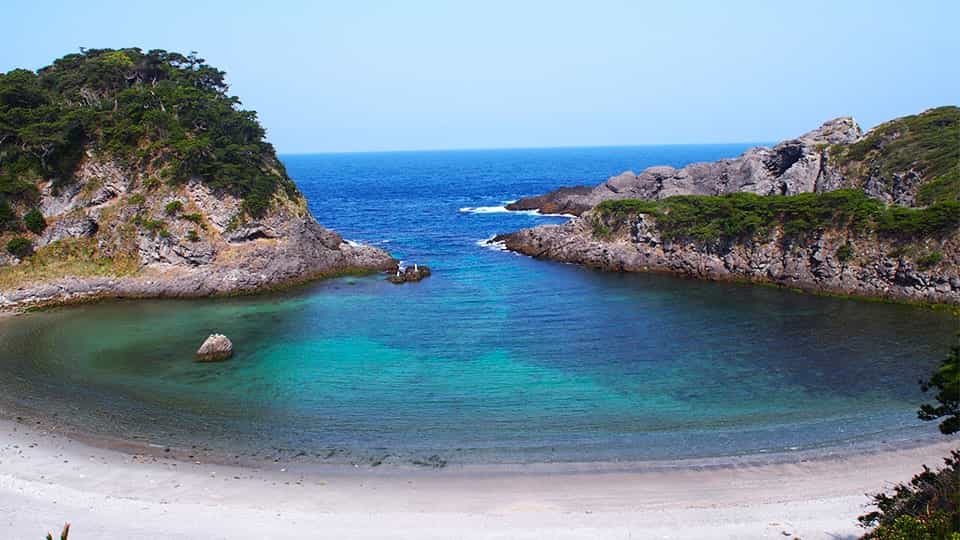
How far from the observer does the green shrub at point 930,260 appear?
152ft

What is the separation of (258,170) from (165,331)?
921 inches

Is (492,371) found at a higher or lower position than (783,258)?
lower

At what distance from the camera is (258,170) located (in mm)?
61781

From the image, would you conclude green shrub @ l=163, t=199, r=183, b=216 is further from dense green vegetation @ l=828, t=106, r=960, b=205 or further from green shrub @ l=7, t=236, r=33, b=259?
dense green vegetation @ l=828, t=106, r=960, b=205

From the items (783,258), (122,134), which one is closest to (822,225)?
(783,258)

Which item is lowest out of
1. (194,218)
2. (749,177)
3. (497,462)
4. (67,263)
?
(497,462)

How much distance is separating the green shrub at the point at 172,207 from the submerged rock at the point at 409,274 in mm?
19022

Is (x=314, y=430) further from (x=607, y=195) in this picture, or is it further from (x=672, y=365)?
(x=607, y=195)

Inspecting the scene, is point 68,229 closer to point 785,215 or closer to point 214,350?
point 214,350

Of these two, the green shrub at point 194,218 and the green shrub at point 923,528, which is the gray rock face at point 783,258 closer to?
the green shrub at point 194,218

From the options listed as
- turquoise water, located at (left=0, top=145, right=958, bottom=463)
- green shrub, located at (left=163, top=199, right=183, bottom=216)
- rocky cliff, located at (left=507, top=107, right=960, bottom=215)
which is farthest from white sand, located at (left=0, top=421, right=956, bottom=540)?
rocky cliff, located at (left=507, top=107, right=960, bottom=215)

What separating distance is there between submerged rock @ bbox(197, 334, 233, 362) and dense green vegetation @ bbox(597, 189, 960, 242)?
40.5m

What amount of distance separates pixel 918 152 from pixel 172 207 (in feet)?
225

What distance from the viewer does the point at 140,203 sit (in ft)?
183
